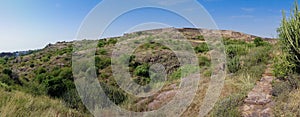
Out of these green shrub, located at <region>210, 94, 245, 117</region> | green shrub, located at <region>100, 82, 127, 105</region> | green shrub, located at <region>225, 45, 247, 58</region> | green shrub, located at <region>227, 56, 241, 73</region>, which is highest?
green shrub, located at <region>225, 45, 247, 58</region>

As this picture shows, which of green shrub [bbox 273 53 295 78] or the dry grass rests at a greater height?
green shrub [bbox 273 53 295 78]

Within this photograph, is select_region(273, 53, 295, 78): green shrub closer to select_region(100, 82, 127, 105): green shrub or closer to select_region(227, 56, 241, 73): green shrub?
select_region(227, 56, 241, 73): green shrub

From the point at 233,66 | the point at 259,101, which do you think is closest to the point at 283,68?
the point at 259,101

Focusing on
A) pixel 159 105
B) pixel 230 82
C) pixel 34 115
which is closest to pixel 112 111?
pixel 159 105

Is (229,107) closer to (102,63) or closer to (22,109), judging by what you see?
(22,109)

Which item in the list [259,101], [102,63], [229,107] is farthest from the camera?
[102,63]

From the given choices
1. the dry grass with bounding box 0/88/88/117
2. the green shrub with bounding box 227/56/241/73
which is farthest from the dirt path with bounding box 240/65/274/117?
the dry grass with bounding box 0/88/88/117

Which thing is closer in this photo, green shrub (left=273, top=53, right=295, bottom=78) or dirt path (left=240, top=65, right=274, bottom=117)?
dirt path (left=240, top=65, right=274, bottom=117)

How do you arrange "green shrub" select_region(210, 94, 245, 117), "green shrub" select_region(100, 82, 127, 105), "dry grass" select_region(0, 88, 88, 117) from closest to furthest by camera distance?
"dry grass" select_region(0, 88, 88, 117) → "green shrub" select_region(210, 94, 245, 117) → "green shrub" select_region(100, 82, 127, 105)

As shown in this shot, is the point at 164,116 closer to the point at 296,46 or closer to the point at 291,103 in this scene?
the point at 291,103
